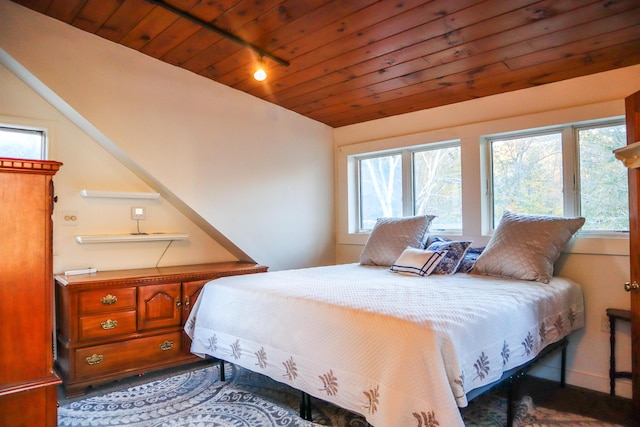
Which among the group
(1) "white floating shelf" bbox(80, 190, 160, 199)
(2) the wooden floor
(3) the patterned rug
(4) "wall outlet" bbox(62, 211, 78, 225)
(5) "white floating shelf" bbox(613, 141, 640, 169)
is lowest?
(2) the wooden floor

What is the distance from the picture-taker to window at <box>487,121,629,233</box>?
9.05ft

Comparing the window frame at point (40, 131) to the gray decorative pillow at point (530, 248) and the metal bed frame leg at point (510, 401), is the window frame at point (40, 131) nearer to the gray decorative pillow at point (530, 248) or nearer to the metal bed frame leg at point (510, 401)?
the gray decorative pillow at point (530, 248)

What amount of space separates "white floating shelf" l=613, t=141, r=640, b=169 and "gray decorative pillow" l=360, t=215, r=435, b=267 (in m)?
1.45

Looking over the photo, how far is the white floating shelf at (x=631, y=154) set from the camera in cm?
212

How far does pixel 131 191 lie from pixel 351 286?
1.96m

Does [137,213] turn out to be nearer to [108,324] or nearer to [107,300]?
[107,300]

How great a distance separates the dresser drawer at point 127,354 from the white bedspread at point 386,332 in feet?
1.00

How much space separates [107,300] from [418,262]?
209 cm

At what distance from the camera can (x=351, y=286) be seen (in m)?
2.44

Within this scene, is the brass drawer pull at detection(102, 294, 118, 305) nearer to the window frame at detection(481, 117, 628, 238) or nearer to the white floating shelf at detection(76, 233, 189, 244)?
the white floating shelf at detection(76, 233, 189, 244)

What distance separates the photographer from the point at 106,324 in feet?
8.98

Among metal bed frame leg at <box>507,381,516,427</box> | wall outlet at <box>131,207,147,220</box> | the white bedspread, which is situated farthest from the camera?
wall outlet at <box>131,207,147,220</box>

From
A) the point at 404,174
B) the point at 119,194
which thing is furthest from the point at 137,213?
the point at 404,174

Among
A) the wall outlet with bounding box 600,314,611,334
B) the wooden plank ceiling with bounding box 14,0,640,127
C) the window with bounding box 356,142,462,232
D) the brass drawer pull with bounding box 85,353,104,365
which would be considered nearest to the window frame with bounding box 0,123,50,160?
the wooden plank ceiling with bounding box 14,0,640,127
